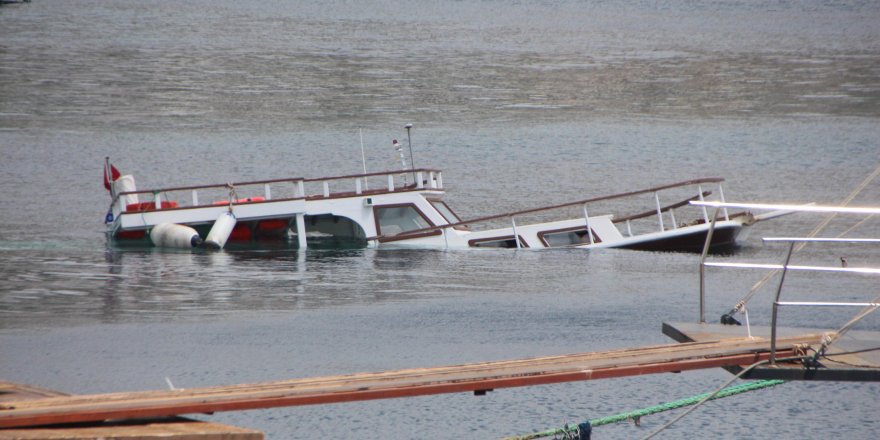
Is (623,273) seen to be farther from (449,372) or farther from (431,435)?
(449,372)

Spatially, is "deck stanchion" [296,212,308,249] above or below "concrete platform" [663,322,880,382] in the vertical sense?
above

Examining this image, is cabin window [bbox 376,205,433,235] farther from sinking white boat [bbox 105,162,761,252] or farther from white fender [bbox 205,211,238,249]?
white fender [bbox 205,211,238,249]

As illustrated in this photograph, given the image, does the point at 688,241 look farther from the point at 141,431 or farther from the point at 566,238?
the point at 141,431

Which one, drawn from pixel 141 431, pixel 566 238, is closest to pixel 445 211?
pixel 566 238

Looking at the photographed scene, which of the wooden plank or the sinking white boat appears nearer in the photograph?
the wooden plank

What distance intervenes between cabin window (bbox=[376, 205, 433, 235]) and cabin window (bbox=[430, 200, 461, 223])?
515mm

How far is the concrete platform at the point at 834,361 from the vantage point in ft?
25.0

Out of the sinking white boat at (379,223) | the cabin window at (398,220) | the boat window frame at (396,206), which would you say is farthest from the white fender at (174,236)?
the cabin window at (398,220)

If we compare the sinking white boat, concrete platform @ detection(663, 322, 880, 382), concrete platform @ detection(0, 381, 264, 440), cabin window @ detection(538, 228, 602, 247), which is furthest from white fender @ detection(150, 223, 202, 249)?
concrete platform @ detection(0, 381, 264, 440)

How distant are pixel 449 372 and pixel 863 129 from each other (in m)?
52.3

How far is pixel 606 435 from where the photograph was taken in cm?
1354

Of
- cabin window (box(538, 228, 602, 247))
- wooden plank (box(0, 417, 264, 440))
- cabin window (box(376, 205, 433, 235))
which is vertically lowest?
wooden plank (box(0, 417, 264, 440))

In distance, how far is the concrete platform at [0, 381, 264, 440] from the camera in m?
6.53

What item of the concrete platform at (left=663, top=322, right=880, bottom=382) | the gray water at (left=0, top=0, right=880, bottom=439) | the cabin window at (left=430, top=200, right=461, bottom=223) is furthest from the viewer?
the cabin window at (left=430, top=200, right=461, bottom=223)
